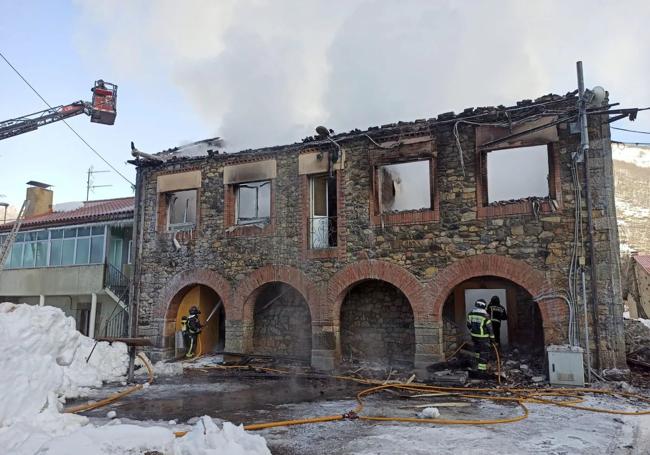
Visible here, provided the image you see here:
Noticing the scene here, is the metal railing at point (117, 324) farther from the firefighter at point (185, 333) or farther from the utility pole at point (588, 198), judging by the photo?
the utility pole at point (588, 198)

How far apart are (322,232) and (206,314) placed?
15.5 feet

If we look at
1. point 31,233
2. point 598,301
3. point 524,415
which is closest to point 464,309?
point 598,301

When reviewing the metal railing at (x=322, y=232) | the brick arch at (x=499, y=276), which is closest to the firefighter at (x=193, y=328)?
the metal railing at (x=322, y=232)

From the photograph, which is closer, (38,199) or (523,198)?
(523,198)

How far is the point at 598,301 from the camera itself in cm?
951

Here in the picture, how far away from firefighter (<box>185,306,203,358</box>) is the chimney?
1330 cm

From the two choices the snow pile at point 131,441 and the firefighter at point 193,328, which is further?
the firefighter at point 193,328

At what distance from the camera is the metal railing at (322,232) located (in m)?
12.5

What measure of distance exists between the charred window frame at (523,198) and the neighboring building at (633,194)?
1576 centimetres

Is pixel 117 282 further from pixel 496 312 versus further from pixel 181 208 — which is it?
pixel 496 312

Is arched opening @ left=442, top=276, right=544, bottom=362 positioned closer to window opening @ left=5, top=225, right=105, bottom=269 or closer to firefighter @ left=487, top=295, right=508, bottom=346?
firefighter @ left=487, top=295, right=508, bottom=346

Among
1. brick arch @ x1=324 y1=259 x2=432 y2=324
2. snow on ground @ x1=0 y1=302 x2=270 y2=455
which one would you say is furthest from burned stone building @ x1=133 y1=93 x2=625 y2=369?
snow on ground @ x1=0 y1=302 x2=270 y2=455

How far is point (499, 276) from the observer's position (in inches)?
404

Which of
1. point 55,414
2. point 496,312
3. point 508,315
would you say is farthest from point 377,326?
point 55,414
